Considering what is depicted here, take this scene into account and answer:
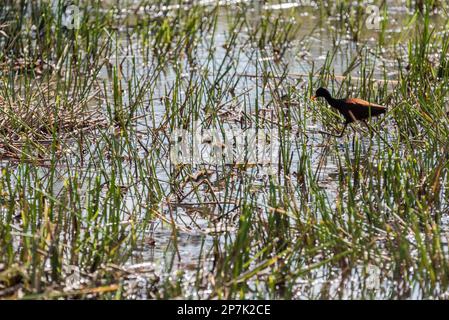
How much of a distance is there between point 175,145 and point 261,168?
58 centimetres

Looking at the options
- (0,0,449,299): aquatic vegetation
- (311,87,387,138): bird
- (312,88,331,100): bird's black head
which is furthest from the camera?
(312,88,331,100): bird's black head

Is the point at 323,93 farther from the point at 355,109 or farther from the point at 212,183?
the point at 212,183

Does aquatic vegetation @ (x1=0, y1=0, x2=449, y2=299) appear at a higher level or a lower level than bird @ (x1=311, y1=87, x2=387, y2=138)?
lower

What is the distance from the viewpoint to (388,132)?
669cm

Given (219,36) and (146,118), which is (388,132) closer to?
(146,118)

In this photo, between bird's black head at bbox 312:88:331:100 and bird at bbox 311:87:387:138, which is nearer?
bird at bbox 311:87:387:138

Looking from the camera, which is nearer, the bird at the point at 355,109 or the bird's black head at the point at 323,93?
the bird at the point at 355,109

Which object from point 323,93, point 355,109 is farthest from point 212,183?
point 323,93

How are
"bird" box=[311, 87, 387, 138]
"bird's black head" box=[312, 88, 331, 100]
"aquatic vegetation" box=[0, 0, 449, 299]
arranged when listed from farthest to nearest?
"bird's black head" box=[312, 88, 331, 100] < "bird" box=[311, 87, 387, 138] < "aquatic vegetation" box=[0, 0, 449, 299]

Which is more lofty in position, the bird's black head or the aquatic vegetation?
the bird's black head

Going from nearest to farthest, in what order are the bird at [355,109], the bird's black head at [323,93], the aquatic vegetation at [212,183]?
the aquatic vegetation at [212,183] < the bird at [355,109] < the bird's black head at [323,93]

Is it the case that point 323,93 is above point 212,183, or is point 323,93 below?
above

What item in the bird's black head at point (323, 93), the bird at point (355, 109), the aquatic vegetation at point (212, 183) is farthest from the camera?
the bird's black head at point (323, 93)

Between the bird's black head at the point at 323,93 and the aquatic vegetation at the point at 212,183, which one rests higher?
the bird's black head at the point at 323,93
